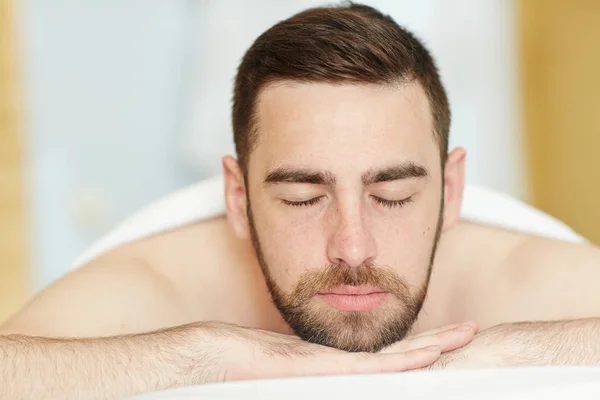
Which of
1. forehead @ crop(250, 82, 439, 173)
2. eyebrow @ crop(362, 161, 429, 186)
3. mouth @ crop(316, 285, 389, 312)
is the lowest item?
mouth @ crop(316, 285, 389, 312)

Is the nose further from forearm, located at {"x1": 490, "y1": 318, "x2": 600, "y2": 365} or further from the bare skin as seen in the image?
the bare skin

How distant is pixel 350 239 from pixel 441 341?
18 centimetres

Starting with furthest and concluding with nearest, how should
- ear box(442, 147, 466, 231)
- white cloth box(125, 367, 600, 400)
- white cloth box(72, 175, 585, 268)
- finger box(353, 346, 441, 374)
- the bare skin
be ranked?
white cloth box(72, 175, 585, 268) < ear box(442, 147, 466, 231) < the bare skin < finger box(353, 346, 441, 374) < white cloth box(125, 367, 600, 400)

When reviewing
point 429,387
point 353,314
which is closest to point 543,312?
point 353,314

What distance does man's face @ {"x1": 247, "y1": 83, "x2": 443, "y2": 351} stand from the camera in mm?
1173

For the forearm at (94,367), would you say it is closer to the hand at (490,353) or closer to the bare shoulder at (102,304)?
the bare shoulder at (102,304)

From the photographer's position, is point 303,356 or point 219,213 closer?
point 303,356

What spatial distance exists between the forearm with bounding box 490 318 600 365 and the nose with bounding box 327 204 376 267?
19 cm

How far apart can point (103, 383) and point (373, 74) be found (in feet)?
1.81

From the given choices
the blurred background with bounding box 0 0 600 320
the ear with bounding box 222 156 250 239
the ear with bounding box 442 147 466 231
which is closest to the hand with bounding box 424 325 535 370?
the ear with bounding box 442 147 466 231

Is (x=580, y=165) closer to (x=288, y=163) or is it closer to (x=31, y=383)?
(x=288, y=163)

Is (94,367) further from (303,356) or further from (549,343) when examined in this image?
(549,343)

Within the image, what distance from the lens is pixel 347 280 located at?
3.81 ft

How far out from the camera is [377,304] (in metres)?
1.19
